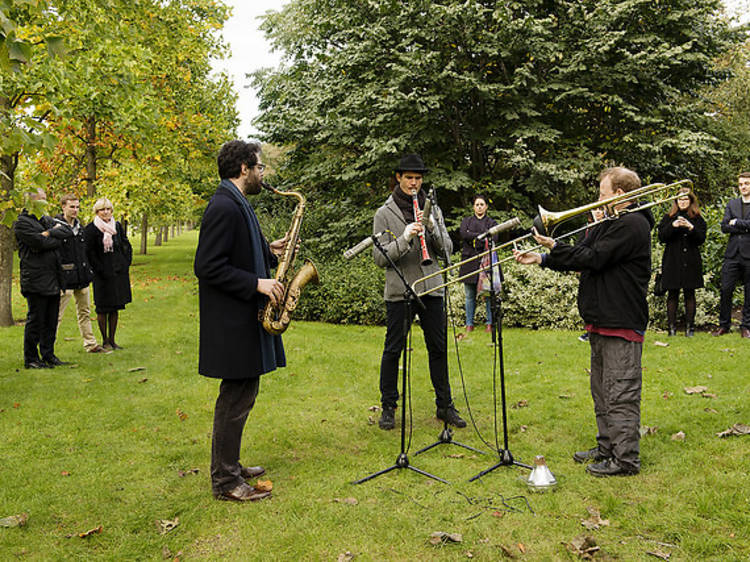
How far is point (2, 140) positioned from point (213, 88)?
20.6 m

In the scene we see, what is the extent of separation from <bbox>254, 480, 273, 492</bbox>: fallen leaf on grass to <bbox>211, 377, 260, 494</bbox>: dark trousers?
0.48 ft

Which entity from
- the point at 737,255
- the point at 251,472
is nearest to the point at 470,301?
the point at 737,255

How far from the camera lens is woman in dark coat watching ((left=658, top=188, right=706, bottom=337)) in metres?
8.84

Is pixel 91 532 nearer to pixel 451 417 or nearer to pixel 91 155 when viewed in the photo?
pixel 451 417

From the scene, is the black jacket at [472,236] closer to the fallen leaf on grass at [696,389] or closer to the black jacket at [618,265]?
the fallen leaf on grass at [696,389]

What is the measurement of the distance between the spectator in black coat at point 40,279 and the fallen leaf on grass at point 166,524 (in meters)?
5.18

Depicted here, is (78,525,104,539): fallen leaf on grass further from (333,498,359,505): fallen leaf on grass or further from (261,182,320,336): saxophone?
(261,182,320,336): saxophone

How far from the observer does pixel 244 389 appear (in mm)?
4320

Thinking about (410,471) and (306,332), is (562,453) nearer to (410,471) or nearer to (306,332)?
(410,471)

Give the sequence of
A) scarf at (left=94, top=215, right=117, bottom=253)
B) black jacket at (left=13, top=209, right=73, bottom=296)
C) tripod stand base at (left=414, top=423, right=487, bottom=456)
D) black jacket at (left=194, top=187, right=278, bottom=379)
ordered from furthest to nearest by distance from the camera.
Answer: scarf at (left=94, top=215, right=117, bottom=253)
black jacket at (left=13, top=209, right=73, bottom=296)
tripod stand base at (left=414, top=423, right=487, bottom=456)
black jacket at (left=194, top=187, right=278, bottom=379)

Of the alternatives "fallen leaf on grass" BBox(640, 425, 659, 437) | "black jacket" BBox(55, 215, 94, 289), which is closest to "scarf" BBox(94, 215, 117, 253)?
"black jacket" BBox(55, 215, 94, 289)

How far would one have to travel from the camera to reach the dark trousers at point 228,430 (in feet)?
13.9

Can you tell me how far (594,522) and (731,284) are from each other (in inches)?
267

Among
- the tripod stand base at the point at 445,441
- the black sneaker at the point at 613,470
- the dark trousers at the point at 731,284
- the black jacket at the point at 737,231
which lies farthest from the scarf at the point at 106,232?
the dark trousers at the point at 731,284
